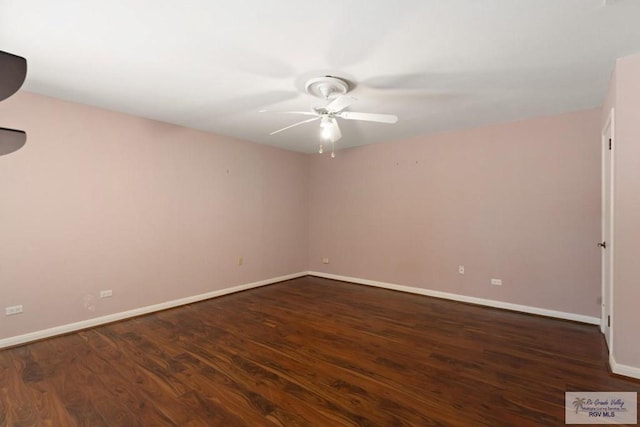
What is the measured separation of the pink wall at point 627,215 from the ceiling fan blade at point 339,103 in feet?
6.99

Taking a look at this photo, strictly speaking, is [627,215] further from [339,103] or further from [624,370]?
[339,103]

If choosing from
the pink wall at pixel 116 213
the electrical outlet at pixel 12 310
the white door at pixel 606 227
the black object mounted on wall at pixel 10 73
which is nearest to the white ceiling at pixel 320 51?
the pink wall at pixel 116 213

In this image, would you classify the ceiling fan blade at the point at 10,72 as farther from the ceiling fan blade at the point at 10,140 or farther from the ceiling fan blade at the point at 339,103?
the ceiling fan blade at the point at 339,103

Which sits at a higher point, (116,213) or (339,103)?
(339,103)

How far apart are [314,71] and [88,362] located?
3.18 m

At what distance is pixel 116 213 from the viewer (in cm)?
360

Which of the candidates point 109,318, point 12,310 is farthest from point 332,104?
point 12,310

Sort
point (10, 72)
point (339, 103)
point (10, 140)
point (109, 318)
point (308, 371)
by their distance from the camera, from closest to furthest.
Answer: point (10, 72), point (10, 140), point (308, 371), point (339, 103), point (109, 318)

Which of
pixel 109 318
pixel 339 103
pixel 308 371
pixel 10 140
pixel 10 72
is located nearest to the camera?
pixel 10 72

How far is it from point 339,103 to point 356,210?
298 cm

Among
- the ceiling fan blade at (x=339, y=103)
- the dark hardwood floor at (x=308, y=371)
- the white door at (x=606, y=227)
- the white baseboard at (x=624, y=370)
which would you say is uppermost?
the ceiling fan blade at (x=339, y=103)

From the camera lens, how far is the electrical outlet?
2.88 metres

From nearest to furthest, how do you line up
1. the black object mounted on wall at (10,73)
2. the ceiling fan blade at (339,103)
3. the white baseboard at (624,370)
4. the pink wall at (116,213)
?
the black object mounted on wall at (10,73) → the white baseboard at (624,370) → the ceiling fan blade at (339,103) → the pink wall at (116,213)

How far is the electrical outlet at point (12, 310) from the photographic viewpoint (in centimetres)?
288
